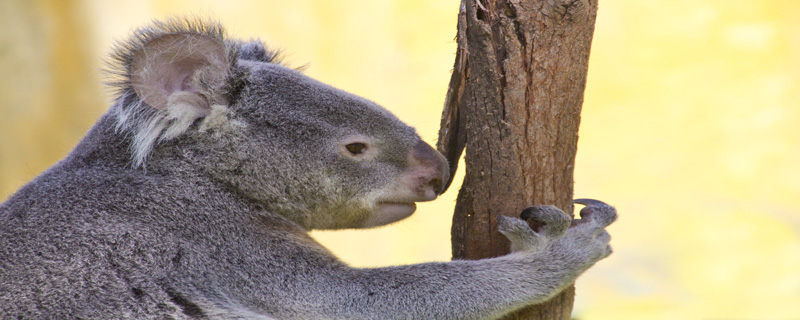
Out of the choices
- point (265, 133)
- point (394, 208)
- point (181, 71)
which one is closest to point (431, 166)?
point (394, 208)

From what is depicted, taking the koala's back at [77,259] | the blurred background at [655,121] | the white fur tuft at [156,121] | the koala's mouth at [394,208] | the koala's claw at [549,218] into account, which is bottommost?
the koala's back at [77,259]

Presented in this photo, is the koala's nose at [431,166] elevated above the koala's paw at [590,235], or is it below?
above

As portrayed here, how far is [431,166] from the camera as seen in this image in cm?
291

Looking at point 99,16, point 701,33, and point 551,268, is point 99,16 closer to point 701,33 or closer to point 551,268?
point 701,33

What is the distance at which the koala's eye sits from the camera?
2.88m

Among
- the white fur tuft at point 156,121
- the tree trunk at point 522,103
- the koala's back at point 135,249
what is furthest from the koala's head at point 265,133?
the tree trunk at point 522,103

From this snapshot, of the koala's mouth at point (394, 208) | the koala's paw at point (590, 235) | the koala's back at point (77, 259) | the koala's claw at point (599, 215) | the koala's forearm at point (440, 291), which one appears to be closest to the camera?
the koala's back at point (77, 259)

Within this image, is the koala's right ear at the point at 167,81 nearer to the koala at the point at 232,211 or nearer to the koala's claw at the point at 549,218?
the koala at the point at 232,211

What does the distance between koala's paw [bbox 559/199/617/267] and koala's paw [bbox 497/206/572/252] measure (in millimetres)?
60

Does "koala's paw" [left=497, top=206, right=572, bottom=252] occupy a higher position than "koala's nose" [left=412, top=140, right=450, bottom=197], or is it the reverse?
"koala's nose" [left=412, top=140, right=450, bottom=197]

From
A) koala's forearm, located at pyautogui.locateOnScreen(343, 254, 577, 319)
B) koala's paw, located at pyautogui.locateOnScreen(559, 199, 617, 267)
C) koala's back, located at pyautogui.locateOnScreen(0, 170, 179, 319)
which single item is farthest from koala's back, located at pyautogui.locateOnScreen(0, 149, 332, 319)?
koala's paw, located at pyautogui.locateOnScreen(559, 199, 617, 267)

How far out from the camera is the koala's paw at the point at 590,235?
2.74 metres

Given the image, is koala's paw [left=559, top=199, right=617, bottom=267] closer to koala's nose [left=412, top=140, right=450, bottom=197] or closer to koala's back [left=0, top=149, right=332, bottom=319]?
koala's nose [left=412, top=140, right=450, bottom=197]

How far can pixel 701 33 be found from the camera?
7.96 metres
